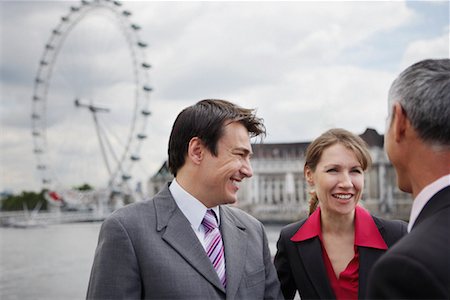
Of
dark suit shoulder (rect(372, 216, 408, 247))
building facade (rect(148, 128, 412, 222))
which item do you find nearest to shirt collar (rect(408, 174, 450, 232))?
dark suit shoulder (rect(372, 216, 408, 247))

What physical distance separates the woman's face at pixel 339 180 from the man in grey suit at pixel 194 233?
12.2 inches

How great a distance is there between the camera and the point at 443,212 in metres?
1.03

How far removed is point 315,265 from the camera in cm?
199

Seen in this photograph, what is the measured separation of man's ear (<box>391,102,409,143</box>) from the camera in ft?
3.64

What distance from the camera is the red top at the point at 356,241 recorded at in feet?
6.41

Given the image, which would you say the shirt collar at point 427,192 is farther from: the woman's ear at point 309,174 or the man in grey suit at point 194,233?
the woman's ear at point 309,174

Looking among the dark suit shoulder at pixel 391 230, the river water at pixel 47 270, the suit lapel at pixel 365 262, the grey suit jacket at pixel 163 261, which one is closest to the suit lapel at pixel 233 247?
the grey suit jacket at pixel 163 261

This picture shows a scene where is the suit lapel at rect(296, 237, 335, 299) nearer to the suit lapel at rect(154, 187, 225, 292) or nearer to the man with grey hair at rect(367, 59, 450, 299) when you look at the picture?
the suit lapel at rect(154, 187, 225, 292)

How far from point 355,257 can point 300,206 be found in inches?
1650

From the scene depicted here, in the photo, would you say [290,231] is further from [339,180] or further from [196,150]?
[196,150]

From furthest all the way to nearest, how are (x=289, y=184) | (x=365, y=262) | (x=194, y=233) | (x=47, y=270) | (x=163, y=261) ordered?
1. (x=289, y=184)
2. (x=47, y=270)
3. (x=365, y=262)
4. (x=194, y=233)
5. (x=163, y=261)

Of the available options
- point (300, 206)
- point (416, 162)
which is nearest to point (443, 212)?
point (416, 162)

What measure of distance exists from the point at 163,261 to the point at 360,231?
0.73m

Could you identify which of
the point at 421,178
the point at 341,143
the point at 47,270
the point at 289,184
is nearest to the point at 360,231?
the point at 341,143
